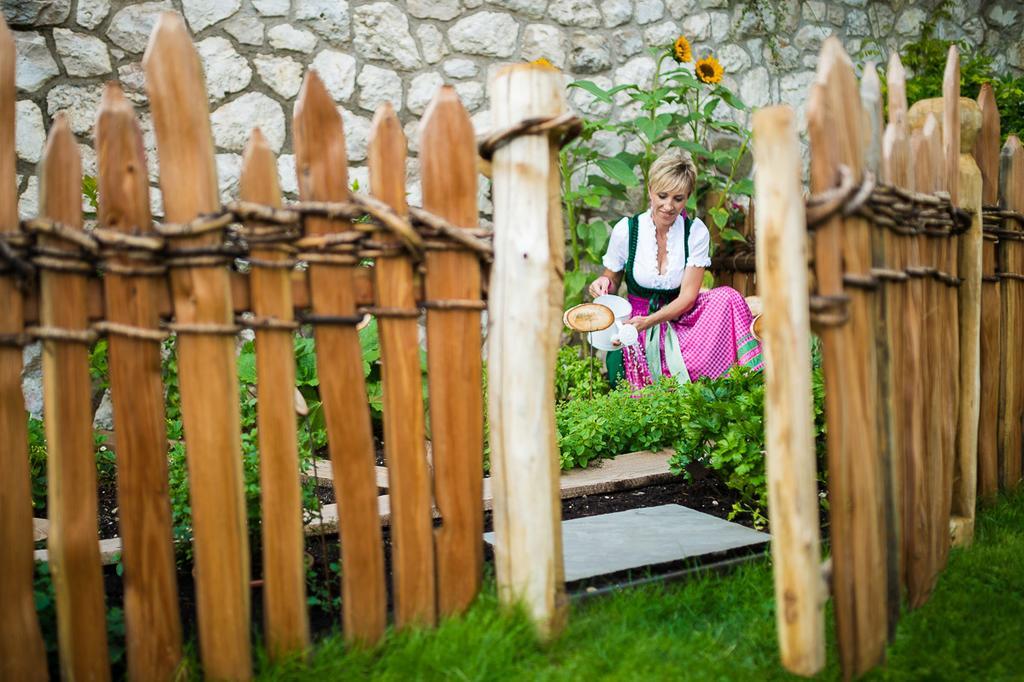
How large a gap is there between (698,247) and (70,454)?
3.76 metres

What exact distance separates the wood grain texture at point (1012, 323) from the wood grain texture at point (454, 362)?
2.05 meters

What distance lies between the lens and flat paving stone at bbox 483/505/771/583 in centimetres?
244

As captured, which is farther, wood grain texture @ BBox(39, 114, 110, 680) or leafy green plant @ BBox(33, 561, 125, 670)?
leafy green plant @ BBox(33, 561, 125, 670)

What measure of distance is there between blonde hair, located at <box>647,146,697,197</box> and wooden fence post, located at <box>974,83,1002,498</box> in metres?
1.82

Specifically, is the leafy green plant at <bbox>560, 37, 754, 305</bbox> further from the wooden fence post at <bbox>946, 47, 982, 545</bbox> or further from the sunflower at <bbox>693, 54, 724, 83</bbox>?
the wooden fence post at <bbox>946, 47, 982, 545</bbox>

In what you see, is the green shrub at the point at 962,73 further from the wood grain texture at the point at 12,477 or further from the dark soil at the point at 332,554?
the wood grain texture at the point at 12,477

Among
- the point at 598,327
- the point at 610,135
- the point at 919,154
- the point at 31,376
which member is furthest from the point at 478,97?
the point at 919,154

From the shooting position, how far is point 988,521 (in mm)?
2846

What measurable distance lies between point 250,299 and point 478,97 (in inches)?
143

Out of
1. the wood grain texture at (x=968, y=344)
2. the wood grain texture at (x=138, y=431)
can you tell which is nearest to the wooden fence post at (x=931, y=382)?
the wood grain texture at (x=968, y=344)

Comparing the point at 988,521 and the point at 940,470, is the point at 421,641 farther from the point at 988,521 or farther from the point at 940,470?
the point at 988,521

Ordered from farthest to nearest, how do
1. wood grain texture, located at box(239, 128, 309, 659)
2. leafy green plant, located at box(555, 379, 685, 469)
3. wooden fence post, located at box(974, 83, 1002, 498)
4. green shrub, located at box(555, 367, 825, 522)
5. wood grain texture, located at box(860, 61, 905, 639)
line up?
1. leafy green plant, located at box(555, 379, 685, 469)
2. green shrub, located at box(555, 367, 825, 522)
3. wooden fence post, located at box(974, 83, 1002, 498)
4. wood grain texture, located at box(860, 61, 905, 639)
5. wood grain texture, located at box(239, 128, 309, 659)

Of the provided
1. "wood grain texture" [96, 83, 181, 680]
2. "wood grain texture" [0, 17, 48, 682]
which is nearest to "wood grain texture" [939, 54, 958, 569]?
"wood grain texture" [96, 83, 181, 680]

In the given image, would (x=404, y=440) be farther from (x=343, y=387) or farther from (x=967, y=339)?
(x=967, y=339)
